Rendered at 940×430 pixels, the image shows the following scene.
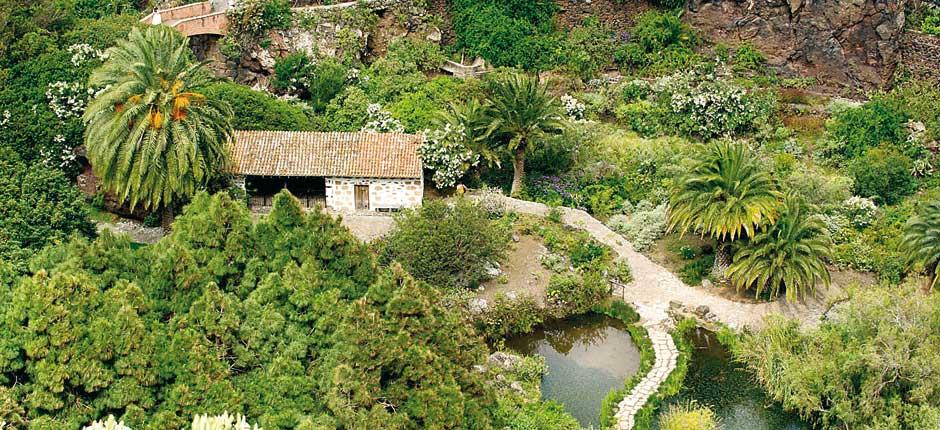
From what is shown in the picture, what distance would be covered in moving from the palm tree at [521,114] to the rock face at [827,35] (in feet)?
36.3

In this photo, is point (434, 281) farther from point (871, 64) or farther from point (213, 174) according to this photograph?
point (871, 64)

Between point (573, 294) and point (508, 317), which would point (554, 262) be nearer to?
point (573, 294)

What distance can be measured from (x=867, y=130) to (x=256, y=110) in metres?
20.3

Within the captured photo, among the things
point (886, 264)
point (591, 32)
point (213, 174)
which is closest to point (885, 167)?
point (886, 264)

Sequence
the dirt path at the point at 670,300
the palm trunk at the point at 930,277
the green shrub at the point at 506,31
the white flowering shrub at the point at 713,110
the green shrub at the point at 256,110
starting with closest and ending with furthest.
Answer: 1. the palm trunk at the point at 930,277
2. the dirt path at the point at 670,300
3. the green shrub at the point at 256,110
4. the white flowering shrub at the point at 713,110
5. the green shrub at the point at 506,31

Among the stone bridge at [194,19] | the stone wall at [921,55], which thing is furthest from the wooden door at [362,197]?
the stone wall at [921,55]

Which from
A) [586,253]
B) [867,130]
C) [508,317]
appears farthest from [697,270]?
[867,130]

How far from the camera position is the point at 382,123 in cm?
4094

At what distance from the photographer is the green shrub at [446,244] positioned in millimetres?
33625

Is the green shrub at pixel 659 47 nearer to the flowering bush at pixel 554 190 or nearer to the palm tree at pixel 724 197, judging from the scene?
the flowering bush at pixel 554 190


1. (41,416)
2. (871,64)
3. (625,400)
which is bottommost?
(625,400)

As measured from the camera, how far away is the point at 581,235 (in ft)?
123

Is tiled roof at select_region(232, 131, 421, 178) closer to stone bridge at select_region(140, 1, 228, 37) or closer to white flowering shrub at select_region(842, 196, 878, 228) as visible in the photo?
stone bridge at select_region(140, 1, 228, 37)

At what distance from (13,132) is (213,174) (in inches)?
264
